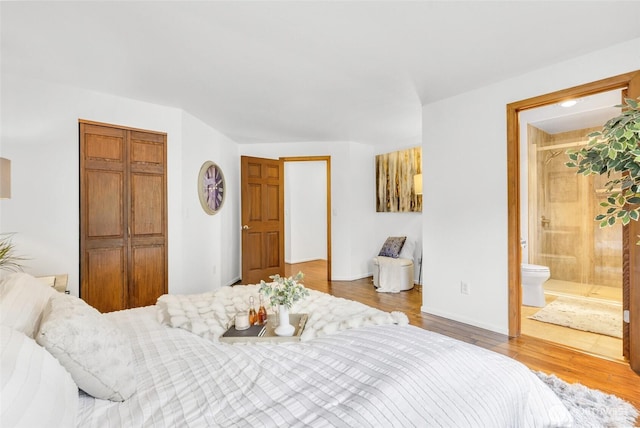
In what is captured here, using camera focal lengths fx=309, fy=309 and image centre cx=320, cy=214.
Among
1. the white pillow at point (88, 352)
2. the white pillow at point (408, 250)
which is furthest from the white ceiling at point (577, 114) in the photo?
the white pillow at point (88, 352)

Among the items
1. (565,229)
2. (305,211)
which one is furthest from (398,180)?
(305,211)

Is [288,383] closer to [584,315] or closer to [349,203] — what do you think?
[584,315]

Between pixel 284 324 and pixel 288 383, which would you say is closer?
pixel 288 383

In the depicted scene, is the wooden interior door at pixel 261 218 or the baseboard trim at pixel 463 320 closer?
the baseboard trim at pixel 463 320

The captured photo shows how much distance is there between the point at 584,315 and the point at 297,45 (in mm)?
3977

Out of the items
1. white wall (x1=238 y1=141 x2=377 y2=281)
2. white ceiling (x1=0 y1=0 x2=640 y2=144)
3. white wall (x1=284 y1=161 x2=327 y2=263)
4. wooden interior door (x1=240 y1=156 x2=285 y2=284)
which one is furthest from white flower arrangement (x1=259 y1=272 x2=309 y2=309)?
white wall (x1=284 y1=161 x2=327 y2=263)

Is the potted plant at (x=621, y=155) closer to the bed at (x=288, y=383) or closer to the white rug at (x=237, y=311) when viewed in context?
the bed at (x=288, y=383)

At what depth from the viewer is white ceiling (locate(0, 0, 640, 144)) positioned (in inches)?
74.2

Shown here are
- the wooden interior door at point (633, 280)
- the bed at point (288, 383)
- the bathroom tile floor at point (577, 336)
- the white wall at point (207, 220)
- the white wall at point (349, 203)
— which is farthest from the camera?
the white wall at point (349, 203)

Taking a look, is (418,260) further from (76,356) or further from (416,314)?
(76,356)

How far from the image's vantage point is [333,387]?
3.51 feet

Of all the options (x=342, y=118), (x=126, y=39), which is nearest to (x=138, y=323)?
(x=126, y=39)

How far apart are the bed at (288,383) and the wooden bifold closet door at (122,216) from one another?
6.96ft

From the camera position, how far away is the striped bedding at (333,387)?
946mm
